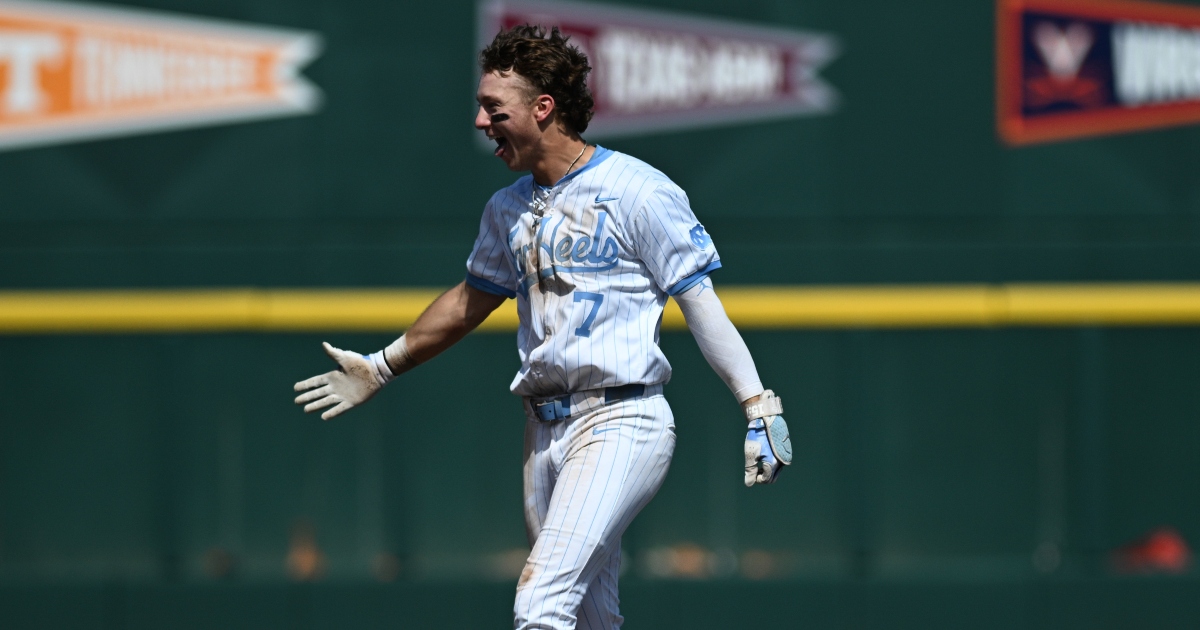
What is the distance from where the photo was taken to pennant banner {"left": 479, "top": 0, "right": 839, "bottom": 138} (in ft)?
22.5

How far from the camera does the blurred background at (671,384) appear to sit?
635 cm

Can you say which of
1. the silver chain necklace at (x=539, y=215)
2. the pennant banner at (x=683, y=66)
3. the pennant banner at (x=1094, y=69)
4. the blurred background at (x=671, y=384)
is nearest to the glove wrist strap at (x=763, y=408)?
the silver chain necklace at (x=539, y=215)

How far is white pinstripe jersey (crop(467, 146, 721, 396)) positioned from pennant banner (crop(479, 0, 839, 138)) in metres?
3.59

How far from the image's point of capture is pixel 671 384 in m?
6.53

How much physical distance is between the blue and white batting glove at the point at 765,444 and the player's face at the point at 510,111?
0.81m

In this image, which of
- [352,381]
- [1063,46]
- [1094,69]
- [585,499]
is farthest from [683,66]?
[585,499]

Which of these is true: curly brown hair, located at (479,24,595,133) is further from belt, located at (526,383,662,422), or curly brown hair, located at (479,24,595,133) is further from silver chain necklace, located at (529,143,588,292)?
belt, located at (526,383,662,422)

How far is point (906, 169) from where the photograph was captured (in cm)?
682

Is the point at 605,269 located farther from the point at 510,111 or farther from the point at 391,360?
the point at 391,360

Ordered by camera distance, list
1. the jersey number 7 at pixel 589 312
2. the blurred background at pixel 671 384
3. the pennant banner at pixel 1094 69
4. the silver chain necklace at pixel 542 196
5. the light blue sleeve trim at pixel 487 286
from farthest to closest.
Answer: the pennant banner at pixel 1094 69 → the blurred background at pixel 671 384 → the light blue sleeve trim at pixel 487 286 → the silver chain necklace at pixel 542 196 → the jersey number 7 at pixel 589 312

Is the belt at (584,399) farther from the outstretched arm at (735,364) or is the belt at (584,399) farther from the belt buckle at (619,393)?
the outstretched arm at (735,364)

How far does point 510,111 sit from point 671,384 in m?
3.42

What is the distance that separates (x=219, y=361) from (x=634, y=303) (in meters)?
3.80

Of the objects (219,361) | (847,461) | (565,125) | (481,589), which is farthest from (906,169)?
(565,125)
